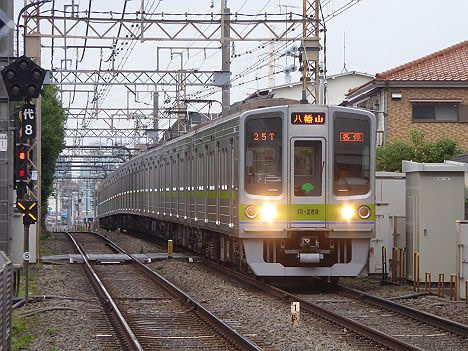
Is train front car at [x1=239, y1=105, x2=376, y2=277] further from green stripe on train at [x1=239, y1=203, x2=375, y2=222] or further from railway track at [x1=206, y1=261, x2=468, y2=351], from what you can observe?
railway track at [x1=206, y1=261, x2=468, y2=351]

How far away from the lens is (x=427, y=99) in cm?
3262

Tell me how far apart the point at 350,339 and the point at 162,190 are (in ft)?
58.6

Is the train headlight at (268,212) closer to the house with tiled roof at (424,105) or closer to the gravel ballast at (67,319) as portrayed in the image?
the gravel ballast at (67,319)

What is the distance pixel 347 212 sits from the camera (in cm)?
1572

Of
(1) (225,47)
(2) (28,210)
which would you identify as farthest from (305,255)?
(1) (225,47)

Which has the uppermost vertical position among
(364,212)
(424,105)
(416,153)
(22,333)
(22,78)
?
(424,105)

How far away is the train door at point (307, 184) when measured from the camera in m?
15.6

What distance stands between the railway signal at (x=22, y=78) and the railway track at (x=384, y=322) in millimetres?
4430

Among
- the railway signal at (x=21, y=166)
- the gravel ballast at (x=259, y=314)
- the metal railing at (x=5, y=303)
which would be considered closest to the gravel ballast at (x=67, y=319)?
the metal railing at (x=5, y=303)

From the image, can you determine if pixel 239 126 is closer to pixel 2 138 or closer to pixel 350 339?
pixel 2 138

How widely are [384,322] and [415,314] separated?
411 millimetres

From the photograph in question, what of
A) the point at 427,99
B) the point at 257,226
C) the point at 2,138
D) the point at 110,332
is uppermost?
the point at 427,99

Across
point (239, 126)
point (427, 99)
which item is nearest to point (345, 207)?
point (239, 126)

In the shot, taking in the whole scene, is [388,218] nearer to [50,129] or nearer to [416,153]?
[416,153]
